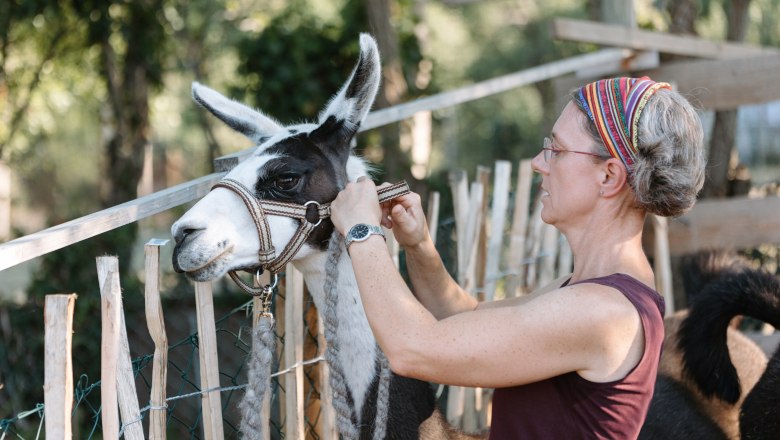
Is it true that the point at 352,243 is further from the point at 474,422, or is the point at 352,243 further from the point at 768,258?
the point at 768,258

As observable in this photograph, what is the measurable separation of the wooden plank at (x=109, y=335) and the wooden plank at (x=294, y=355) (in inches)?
34.7

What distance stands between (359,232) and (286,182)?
1.61ft

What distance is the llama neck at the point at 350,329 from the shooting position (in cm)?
260

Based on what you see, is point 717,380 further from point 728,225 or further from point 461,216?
point 728,225

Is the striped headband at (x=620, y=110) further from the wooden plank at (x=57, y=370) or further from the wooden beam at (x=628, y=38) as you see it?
the wooden beam at (x=628, y=38)

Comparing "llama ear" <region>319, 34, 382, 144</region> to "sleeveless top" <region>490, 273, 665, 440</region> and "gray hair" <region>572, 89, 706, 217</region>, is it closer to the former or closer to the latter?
"gray hair" <region>572, 89, 706, 217</region>

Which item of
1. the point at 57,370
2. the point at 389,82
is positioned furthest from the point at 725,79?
the point at 57,370

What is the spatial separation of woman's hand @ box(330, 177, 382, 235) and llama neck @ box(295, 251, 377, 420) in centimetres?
38

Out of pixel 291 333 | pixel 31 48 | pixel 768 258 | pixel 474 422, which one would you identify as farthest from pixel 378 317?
pixel 31 48

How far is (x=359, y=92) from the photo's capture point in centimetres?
258

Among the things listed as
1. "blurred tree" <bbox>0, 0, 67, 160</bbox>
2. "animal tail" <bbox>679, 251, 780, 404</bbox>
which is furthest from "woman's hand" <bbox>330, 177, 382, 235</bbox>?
"blurred tree" <bbox>0, 0, 67, 160</bbox>

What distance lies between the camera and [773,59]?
503 centimetres

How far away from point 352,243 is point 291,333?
94 centimetres

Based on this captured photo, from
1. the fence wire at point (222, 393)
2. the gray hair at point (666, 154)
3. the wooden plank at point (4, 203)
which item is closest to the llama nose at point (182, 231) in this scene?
the fence wire at point (222, 393)
